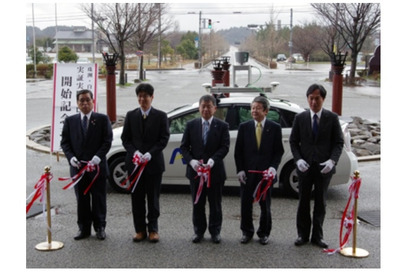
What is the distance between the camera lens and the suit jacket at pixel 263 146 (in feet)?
17.2

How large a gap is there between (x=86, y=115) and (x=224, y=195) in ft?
9.61

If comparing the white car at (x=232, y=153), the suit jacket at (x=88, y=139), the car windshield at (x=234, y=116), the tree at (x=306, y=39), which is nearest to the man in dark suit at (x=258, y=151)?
the suit jacket at (x=88, y=139)

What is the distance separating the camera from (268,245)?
17.7 feet

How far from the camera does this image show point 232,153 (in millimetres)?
7355

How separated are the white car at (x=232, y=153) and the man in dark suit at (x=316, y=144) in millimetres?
2060

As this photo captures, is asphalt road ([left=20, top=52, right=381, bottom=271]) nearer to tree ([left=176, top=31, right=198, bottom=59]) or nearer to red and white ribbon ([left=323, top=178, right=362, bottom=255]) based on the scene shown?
red and white ribbon ([left=323, top=178, right=362, bottom=255])

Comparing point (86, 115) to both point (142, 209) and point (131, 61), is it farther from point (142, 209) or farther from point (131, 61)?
point (131, 61)

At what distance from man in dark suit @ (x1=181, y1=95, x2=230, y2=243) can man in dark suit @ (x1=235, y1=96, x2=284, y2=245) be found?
7.8 inches

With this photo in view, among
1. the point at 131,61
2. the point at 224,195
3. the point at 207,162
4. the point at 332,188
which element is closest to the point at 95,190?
the point at 207,162

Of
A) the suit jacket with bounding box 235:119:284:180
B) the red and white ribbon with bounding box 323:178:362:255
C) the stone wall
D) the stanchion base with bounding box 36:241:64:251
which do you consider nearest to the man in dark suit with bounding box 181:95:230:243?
the suit jacket with bounding box 235:119:284:180

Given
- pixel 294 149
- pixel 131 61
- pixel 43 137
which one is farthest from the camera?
pixel 131 61

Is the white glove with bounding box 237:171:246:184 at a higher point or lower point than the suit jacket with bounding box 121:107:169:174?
lower

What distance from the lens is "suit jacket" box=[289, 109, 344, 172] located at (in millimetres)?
5141

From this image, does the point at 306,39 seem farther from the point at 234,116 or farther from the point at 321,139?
the point at 321,139
